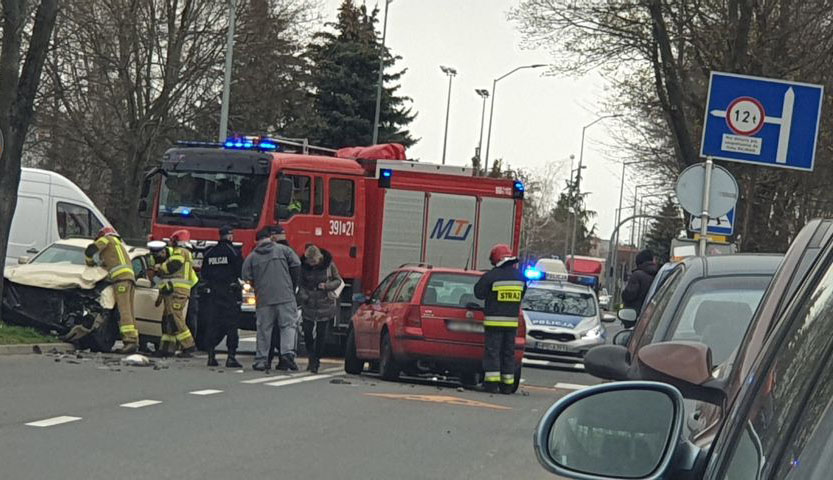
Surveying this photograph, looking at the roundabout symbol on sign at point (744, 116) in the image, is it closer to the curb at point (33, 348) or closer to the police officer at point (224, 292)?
the police officer at point (224, 292)

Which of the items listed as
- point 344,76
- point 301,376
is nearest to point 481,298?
point 301,376

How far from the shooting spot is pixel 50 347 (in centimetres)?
1792

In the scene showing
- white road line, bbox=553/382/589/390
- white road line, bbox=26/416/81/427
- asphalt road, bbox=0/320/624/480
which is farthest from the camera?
white road line, bbox=553/382/589/390

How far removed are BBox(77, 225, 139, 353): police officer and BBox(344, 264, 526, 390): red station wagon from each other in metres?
3.05

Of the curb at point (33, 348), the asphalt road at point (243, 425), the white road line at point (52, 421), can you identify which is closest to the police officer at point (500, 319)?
the asphalt road at point (243, 425)

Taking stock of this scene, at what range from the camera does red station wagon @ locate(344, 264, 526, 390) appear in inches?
654

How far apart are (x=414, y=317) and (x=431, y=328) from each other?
0.83ft

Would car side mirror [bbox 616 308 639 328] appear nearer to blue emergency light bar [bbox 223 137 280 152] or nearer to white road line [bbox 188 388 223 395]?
white road line [bbox 188 388 223 395]

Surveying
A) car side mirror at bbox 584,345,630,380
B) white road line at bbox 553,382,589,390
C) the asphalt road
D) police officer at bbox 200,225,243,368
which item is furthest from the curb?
car side mirror at bbox 584,345,630,380

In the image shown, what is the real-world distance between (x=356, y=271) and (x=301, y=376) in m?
6.17

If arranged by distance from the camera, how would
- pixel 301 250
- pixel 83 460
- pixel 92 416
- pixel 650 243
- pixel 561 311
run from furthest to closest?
pixel 650 243, pixel 561 311, pixel 301 250, pixel 92 416, pixel 83 460

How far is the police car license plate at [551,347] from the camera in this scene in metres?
23.9

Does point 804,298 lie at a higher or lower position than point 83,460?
higher

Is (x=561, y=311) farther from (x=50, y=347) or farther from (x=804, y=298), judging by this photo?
(x=804, y=298)
